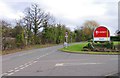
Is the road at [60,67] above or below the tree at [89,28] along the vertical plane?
below

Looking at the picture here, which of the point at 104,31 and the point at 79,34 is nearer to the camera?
the point at 104,31

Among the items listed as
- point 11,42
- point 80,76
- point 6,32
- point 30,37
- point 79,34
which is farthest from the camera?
point 79,34

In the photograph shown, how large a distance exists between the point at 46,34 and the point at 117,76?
2623 inches

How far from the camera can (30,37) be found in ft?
218

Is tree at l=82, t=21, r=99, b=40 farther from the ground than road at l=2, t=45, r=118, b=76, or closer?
farther from the ground

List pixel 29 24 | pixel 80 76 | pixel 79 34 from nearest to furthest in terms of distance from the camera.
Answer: pixel 80 76 < pixel 29 24 < pixel 79 34

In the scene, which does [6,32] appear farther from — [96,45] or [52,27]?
[52,27]

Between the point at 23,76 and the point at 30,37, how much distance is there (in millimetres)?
53316

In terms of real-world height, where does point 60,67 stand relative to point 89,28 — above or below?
below

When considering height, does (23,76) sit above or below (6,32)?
below

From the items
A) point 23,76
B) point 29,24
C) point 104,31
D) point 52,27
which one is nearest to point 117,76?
point 104,31

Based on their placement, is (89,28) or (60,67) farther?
(89,28)

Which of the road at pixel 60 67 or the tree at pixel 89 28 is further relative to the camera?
the tree at pixel 89 28

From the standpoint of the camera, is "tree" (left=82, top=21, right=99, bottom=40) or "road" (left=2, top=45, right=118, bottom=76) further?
"tree" (left=82, top=21, right=99, bottom=40)
